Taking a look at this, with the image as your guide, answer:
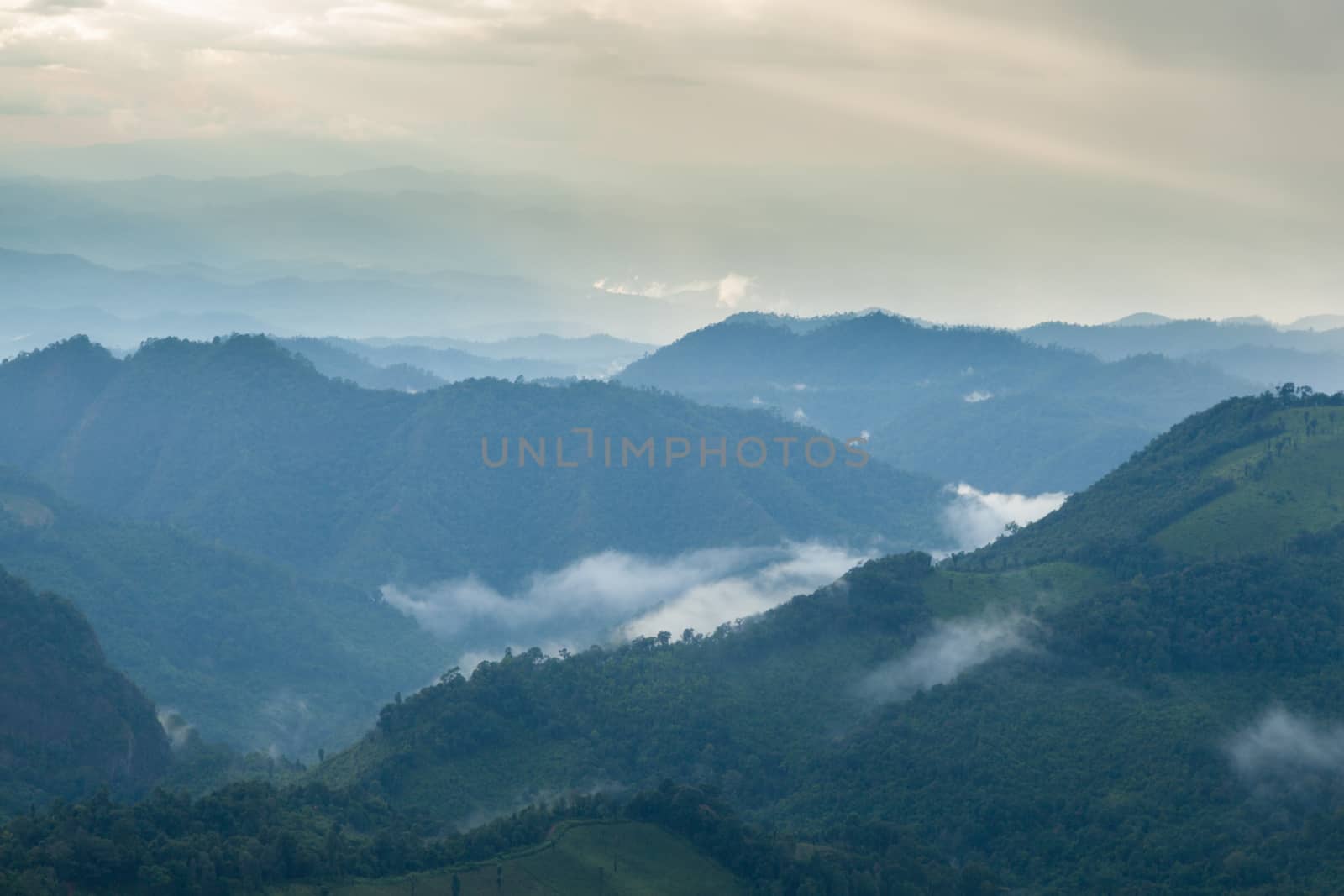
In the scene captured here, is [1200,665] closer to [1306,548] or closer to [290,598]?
[1306,548]

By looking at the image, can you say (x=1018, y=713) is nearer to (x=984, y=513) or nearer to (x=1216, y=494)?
(x=1216, y=494)

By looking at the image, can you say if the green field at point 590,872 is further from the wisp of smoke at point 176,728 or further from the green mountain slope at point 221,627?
the green mountain slope at point 221,627

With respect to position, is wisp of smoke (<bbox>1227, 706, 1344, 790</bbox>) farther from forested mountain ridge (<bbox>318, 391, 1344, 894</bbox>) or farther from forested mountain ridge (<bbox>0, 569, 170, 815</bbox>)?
forested mountain ridge (<bbox>0, 569, 170, 815</bbox>)

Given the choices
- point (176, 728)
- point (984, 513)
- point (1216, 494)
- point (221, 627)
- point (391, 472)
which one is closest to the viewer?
point (1216, 494)

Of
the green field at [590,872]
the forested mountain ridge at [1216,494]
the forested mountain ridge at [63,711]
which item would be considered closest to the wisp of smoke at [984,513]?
the forested mountain ridge at [1216,494]
